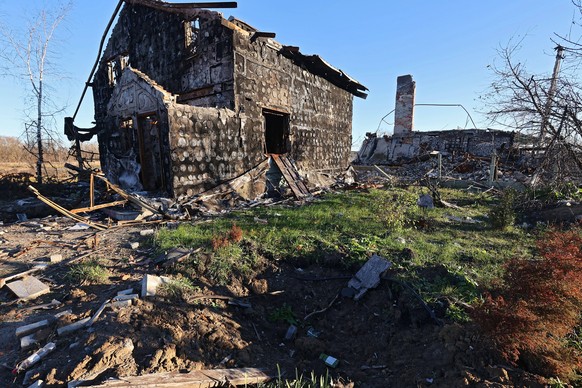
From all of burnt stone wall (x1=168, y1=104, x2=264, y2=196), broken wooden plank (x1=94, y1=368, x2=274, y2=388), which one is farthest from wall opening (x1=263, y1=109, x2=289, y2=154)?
broken wooden plank (x1=94, y1=368, x2=274, y2=388)

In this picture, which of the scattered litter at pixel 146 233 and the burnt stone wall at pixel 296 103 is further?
the burnt stone wall at pixel 296 103

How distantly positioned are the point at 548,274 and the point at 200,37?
9.29m

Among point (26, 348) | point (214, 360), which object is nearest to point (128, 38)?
point (26, 348)

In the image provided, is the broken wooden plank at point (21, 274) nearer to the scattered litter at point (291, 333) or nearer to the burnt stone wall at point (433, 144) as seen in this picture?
the scattered litter at point (291, 333)

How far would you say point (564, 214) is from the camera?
6.72 meters

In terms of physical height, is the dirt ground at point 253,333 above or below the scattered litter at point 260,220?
below

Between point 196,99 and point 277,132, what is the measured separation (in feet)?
10.9

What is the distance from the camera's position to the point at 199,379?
2.21 meters

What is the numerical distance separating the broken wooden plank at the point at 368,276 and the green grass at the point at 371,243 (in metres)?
0.26

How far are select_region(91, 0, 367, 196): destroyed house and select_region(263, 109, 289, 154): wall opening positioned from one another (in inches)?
1.5

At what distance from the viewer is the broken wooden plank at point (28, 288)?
3.26 meters

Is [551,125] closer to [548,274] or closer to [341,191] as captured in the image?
[548,274]

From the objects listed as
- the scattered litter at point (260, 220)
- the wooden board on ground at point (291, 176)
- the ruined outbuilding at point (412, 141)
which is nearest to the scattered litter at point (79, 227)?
the scattered litter at point (260, 220)

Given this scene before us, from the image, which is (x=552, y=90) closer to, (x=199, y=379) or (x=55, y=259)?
(x=199, y=379)
